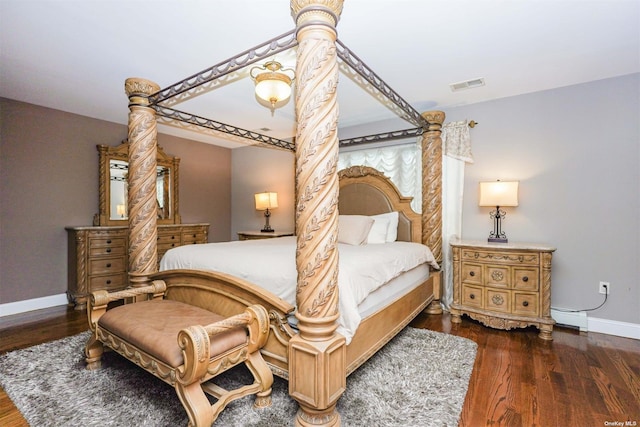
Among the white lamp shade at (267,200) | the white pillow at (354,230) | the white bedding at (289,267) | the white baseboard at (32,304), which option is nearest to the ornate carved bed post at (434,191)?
the white pillow at (354,230)

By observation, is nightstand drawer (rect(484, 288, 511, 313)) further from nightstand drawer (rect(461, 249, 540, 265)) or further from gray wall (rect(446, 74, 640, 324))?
gray wall (rect(446, 74, 640, 324))

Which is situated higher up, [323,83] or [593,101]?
[593,101]

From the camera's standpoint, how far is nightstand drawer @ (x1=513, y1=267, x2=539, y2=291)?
2887 mm

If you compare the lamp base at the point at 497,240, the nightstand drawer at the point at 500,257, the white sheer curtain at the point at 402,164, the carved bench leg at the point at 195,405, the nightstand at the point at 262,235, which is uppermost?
the white sheer curtain at the point at 402,164

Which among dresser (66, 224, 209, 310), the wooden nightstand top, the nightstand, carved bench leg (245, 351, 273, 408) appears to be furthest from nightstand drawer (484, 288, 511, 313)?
dresser (66, 224, 209, 310)

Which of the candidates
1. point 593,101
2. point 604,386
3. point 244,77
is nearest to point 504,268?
point 604,386

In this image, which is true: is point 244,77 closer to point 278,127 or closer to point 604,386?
point 278,127

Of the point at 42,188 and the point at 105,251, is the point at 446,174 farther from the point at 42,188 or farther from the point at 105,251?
the point at 42,188

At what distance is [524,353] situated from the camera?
8.29ft

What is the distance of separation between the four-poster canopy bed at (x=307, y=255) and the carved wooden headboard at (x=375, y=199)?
1.10 meters

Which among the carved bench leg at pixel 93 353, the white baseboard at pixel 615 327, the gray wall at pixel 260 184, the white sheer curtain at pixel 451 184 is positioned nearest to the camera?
the carved bench leg at pixel 93 353

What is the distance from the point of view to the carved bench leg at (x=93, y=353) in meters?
2.22

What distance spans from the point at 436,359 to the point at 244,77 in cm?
304

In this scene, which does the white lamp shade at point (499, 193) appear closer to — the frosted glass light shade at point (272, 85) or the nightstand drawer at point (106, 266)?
the frosted glass light shade at point (272, 85)
